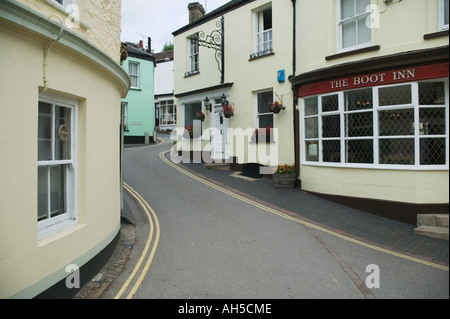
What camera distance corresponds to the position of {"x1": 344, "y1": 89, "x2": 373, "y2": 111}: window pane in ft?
26.5

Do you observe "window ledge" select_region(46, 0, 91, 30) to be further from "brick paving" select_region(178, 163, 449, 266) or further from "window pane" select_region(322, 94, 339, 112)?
"window pane" select_region(322, 94, 339, 112)

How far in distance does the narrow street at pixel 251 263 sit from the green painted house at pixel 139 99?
16747mm

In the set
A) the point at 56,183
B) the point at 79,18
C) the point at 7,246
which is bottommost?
the point at 7,246

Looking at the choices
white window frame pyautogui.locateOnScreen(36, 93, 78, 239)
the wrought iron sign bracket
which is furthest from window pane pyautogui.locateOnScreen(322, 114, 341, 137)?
white window frame pyautogui.locateOnScreen(36, 93, 78, 239)

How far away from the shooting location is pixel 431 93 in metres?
7.29

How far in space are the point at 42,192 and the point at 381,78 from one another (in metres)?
8.03

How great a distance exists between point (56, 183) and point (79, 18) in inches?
98.9

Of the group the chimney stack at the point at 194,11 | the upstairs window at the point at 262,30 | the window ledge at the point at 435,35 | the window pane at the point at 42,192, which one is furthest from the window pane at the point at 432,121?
the chimney stack at the point at 194,11

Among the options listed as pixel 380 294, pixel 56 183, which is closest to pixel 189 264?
pixel 56 183

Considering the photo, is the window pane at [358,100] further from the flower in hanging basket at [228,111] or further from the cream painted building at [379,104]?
the flower in hanging basket at [228,111]

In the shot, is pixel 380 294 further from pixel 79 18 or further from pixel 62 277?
pixel 79 18

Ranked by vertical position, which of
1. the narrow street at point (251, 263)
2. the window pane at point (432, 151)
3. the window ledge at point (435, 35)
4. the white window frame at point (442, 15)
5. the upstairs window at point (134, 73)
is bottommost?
the narrow street at point (251, 263)

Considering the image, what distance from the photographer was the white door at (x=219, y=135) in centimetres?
1353

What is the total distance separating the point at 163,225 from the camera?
676cm
